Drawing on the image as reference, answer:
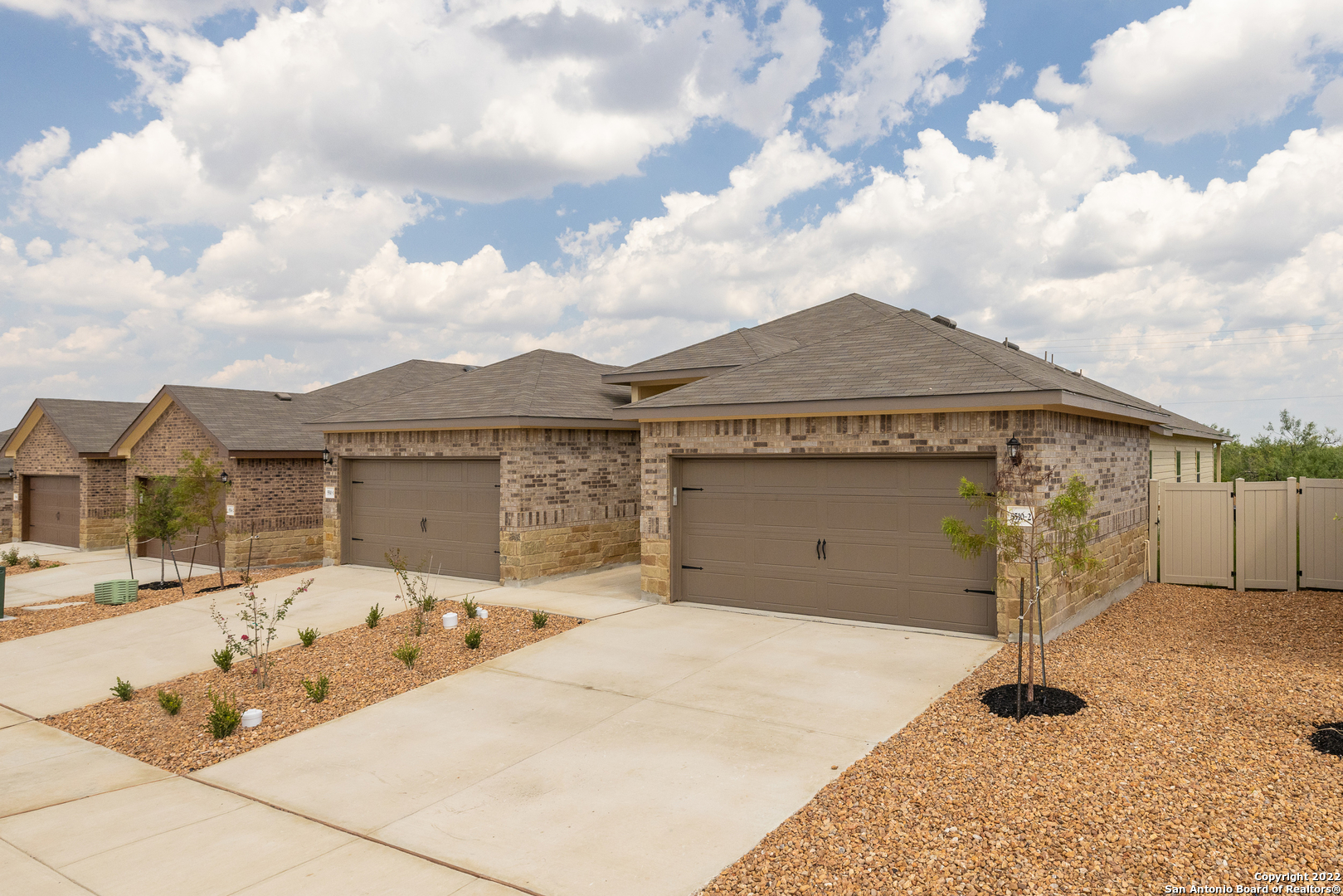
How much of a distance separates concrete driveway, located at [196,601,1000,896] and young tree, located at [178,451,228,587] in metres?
10.4

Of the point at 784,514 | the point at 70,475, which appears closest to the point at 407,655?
the point at 784,514

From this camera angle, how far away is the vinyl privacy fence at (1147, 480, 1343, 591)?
40.2 feet

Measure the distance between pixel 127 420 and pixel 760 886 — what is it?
28384 millimetres

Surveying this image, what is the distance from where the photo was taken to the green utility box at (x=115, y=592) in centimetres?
1434

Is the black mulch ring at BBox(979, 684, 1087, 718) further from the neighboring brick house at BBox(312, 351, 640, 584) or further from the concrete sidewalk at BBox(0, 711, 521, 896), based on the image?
the neighboring brick house at BBox(312, 351, 640, 584)

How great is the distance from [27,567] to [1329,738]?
84.1 feet

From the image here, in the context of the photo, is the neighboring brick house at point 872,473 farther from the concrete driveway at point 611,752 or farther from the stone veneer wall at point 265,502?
the stone veneer wall at point 265,502

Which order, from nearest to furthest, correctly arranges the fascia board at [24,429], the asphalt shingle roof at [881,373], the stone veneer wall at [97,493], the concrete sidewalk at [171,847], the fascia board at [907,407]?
1. the concrete sidewalk at [171,847]
2. the fascia board at [907,407]
3. the asphalt shingle roof at [881,373]
4. the stone veneer wall at [97,493]
5. the fascia board at [24,429]

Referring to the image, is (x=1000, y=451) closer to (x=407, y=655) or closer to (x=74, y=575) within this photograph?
A: (x=407, y=655)

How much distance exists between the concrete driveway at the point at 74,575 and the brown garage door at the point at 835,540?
42.8ft

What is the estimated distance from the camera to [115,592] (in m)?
14.3

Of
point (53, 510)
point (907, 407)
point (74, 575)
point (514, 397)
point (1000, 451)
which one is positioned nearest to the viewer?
point (1000, 451)

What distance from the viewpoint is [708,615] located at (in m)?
11.3

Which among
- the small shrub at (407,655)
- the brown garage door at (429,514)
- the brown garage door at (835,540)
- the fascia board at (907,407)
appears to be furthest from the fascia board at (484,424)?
the small shrub at (407,655)
